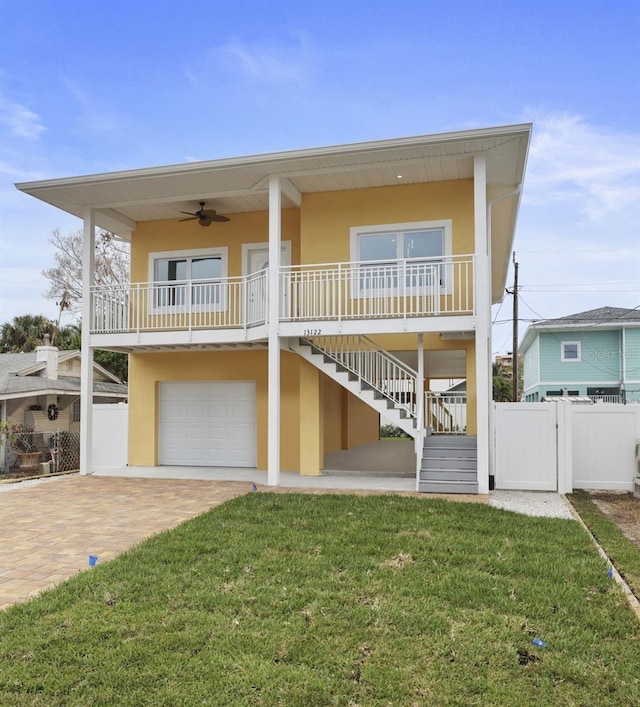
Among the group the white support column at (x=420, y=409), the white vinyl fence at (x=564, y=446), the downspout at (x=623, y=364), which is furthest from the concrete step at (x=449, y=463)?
the downspout at (x=623, y=364)

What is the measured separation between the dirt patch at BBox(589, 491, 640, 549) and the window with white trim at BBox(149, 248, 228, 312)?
837cm

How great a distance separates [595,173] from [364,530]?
2256 centimetres

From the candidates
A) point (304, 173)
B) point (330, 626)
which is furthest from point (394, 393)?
point (330, 626)

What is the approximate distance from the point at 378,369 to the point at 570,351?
19.0m

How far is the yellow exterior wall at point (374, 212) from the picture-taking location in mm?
10977

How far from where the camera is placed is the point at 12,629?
3.97 metres

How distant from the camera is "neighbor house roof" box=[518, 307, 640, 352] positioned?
25500 millimetres

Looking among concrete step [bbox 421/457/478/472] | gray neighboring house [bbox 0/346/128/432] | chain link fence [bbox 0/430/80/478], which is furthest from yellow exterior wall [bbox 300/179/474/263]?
chain link fence [bbox 0/430/80/478]

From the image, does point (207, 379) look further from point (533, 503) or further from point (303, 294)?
point (533, 503)

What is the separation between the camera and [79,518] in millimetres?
7707

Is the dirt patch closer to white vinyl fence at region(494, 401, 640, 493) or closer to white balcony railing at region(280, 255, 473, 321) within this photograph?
white vinyl fence at region(494, 401, 640, 493)

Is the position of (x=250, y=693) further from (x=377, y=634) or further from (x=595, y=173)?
(x=595, y=173)

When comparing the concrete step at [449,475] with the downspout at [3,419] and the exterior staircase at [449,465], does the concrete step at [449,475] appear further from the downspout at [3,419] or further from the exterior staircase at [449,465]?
the downspout at [3,419]

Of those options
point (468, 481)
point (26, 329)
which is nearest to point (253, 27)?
point (468, 481)
